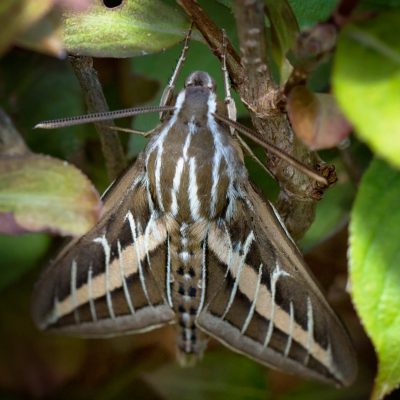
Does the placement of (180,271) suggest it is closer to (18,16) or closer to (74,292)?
(74,292)

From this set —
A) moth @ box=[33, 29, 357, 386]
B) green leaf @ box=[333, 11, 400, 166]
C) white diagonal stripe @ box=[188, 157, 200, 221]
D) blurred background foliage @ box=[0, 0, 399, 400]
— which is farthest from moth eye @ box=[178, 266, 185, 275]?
green leaf @ box=[333, 11, 400, 166]

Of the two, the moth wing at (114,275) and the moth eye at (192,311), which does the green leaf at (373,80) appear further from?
the moth eye at (192,311)

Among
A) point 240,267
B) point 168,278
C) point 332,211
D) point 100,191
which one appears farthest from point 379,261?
point 100,191

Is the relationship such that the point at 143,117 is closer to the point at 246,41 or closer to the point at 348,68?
the point at 246,41

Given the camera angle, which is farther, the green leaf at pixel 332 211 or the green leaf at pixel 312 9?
the green leaf at pixel 332 211

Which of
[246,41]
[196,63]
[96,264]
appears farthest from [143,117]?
[246,41]

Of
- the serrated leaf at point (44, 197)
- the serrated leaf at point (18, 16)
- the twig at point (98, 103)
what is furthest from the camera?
the twig at point (98, 103)

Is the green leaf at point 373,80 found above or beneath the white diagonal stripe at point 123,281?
above

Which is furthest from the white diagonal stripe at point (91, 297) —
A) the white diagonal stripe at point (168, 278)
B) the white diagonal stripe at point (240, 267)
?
the white diagonal stripe at point (240, 267)
